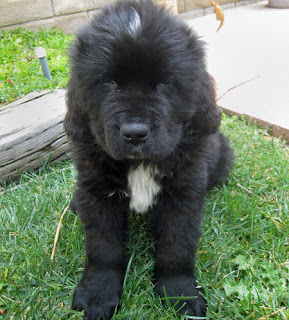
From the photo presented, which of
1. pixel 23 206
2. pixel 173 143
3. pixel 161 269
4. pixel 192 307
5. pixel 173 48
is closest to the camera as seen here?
pixel 173 48

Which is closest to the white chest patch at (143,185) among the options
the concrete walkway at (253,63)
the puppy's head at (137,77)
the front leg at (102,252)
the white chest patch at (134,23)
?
the front leg at (102,252)

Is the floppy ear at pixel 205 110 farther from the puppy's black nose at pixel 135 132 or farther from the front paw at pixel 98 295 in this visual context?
the front paw at pixel 98 295

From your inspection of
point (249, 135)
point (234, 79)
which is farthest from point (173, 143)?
point (234, 79)

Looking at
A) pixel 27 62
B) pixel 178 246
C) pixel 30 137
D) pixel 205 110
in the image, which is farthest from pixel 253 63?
pixel 178 246

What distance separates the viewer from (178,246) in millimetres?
1833

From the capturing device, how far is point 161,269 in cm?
186

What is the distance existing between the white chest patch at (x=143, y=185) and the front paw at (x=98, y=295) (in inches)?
16.5

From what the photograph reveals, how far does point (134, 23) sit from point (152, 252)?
128cm

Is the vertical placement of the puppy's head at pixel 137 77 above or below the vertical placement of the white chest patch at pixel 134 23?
below

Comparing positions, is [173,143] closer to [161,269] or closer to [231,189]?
[161,269]

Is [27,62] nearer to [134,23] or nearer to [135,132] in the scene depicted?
[134,23]

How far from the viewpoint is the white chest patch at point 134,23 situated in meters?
1.47

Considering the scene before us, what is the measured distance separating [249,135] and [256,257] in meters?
1.56

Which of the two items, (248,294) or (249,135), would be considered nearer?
(248,294)
